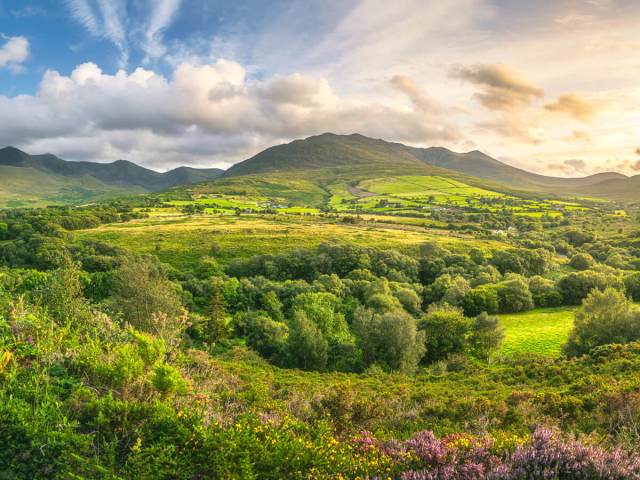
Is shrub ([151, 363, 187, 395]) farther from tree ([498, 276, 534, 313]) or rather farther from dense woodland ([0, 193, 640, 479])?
Answer: tree ([498, 276, 534, 313])

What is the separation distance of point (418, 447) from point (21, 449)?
7156 millimetres

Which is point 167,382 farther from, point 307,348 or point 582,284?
point 582,284

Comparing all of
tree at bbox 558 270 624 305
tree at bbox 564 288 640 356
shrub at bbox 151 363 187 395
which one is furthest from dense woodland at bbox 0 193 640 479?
tree at bbox 558 270 624 305

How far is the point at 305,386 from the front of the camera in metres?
21.3

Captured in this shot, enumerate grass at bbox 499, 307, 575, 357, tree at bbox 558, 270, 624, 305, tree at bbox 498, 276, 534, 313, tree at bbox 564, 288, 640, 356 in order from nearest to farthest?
tree at bbox 564, 288, 640, 356, grass at bbox 499, 307, 575, 357, tree at bbox 498, 276, 534, 313, tree at bbox 558, 270, 624, 305

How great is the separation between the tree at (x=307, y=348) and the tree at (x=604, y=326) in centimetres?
2474

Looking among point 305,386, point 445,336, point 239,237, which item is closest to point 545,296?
point 445,336

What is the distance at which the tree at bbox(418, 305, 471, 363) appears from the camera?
148 feet

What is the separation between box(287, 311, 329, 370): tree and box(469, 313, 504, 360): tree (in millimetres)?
18529

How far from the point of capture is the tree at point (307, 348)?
39.2m

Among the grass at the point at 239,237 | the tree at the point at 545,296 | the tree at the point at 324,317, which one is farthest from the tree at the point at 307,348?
the grass at the point at 239,237

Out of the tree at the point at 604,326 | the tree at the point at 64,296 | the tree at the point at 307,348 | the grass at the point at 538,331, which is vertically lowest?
the grass at the point at 538,331

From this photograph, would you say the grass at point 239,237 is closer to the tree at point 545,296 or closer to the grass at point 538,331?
the tree at point 545,296

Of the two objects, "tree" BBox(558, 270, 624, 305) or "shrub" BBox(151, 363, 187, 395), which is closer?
"shrub" BBox(151, 363, 187, 395)
